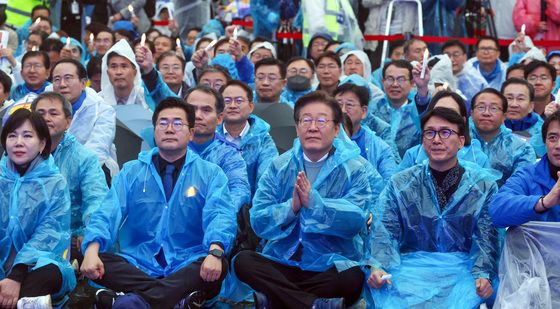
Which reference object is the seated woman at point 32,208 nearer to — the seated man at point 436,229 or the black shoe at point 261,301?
the black shoe at point 261,301

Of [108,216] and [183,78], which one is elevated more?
[183,78]

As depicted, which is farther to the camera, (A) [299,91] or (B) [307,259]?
(A) [299,91]

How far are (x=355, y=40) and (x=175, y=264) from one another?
677 cm

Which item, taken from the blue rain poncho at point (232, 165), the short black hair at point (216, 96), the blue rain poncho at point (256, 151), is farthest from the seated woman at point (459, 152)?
the short black hair at point (216, 96)

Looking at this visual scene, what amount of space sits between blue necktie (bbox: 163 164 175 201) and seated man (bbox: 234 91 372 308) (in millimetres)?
489

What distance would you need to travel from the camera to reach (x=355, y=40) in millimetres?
12625

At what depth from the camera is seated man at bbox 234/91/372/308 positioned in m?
6.21

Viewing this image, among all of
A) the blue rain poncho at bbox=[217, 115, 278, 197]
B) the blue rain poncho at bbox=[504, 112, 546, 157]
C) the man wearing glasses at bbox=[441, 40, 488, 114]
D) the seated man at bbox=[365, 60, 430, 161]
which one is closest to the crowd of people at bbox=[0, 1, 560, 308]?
the blue rain poncho at bbox=[217, 115, 278, 197]

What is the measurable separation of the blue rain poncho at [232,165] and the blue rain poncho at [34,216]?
3.78ft

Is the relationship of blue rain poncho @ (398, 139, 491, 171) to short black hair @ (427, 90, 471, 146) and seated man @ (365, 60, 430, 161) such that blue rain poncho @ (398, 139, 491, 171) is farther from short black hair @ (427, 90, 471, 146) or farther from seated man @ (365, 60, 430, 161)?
seated man @ (365, 60, 430, 161)

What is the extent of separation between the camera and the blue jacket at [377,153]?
774 cm

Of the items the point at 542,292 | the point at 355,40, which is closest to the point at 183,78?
the point at 355,40

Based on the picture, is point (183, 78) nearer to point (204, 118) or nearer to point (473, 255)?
point (204, 118)

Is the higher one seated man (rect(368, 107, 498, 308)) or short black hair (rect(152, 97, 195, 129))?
short black hair (rect(152, 97, 195, 129))
